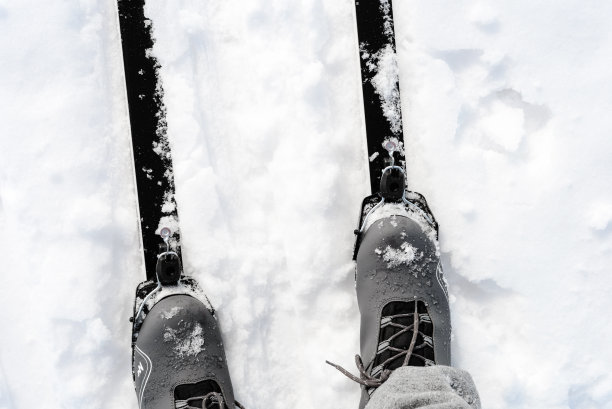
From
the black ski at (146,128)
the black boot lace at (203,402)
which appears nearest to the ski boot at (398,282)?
the black boot lace at (203,402)

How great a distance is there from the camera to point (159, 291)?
1.22 m

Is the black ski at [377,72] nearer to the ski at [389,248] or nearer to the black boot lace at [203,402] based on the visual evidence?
the ski at [389,248]

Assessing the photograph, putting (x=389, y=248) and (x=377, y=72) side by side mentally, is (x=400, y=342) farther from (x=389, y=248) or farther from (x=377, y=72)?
(x=377, y=72)

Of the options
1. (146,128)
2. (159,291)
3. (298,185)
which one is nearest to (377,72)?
(298,185)

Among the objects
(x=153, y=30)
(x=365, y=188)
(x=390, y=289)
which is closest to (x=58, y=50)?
(x=153, y=30)

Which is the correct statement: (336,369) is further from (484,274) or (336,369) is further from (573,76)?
(573,76)

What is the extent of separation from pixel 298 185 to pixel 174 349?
45cm

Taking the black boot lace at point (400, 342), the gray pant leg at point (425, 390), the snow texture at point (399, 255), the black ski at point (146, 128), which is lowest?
the gray pant leg at point (425, 390)

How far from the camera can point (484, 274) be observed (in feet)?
4.20

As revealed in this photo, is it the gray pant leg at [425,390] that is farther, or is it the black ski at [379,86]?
the black ski at [379,86]

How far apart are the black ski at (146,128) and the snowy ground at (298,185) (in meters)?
0.03

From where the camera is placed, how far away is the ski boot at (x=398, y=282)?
122 centimetres

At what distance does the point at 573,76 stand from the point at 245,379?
1.02 m

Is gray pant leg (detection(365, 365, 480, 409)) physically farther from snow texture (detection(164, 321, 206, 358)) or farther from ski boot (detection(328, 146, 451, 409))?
snow texture (detection(164, 321, 206, 358))
